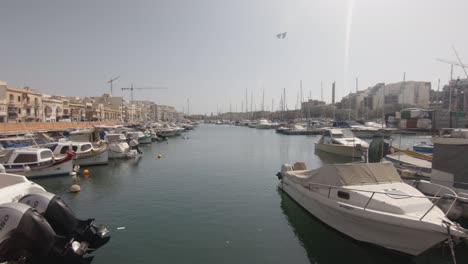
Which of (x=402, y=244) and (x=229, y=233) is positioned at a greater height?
(x=402, y=244)

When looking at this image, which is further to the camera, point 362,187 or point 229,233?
point 229,233

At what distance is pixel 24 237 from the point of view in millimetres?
8000

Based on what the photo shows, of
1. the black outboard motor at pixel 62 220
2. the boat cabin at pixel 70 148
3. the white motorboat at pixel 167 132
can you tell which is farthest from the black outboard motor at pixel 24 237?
the white motorboat at pixel 167 132

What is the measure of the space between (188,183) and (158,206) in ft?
21.5

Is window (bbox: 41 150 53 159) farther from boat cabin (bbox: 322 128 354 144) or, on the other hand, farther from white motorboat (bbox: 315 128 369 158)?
boat cabin (bbox: 322 128 354 144)

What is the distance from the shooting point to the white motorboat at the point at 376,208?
974 centimetres

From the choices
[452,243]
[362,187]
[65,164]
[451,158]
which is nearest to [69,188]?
[65,164]

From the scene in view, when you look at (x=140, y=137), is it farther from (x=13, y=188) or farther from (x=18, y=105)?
(x=13, y=188)

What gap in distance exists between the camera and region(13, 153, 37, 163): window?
25.0 metres

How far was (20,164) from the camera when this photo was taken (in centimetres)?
2461

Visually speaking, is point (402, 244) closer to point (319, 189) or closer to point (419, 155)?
point (319, 189)

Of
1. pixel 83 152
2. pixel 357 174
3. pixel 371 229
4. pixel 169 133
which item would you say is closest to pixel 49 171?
pixel 83 152

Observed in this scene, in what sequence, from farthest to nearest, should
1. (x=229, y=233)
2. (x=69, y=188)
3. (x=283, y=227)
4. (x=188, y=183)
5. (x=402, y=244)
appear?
(x=188, y=183) → (x=69, y=188) → (x=283, y=227) → (x=229, y=233) → (x=402, y=244)

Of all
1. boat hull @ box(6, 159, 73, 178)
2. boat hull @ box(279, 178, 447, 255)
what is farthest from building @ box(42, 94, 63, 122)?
boat hull @ box(279, 178, 447, 255)
